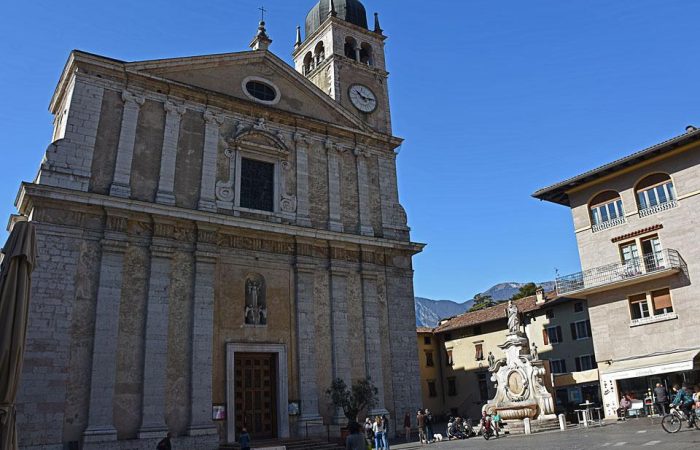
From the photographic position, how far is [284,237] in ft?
71.3

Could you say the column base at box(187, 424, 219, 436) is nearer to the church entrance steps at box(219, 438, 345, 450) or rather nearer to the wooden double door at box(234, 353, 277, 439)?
the church entrance steps at box(219, 438, 345, 450)

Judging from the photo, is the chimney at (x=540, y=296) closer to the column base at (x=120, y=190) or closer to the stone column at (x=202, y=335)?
the stone column at (x=202, y=335)

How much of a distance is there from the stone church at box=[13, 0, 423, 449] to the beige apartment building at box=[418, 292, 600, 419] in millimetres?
13892

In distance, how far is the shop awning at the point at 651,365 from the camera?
2216 cm

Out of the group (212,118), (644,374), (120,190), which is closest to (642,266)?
(644,374)

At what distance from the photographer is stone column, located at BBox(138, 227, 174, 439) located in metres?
17.5

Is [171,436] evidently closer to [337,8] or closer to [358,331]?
[358,331]

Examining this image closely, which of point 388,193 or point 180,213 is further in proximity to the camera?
point 388,193

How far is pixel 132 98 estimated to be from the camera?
20.8m

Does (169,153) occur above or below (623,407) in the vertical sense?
above

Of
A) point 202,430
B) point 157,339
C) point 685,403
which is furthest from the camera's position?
point 157,339

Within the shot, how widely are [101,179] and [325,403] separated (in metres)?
10.6

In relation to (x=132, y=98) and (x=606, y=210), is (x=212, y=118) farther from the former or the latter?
(x=606, y=210)

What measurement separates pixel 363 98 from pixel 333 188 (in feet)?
21.4
